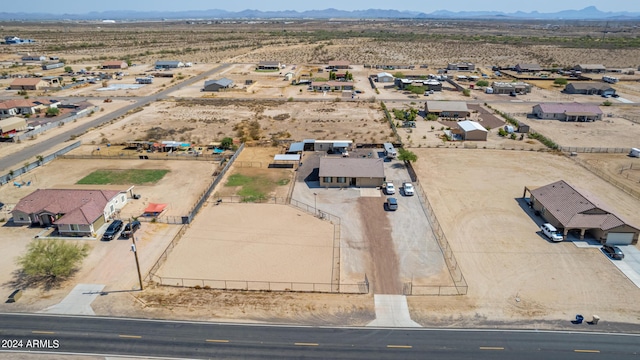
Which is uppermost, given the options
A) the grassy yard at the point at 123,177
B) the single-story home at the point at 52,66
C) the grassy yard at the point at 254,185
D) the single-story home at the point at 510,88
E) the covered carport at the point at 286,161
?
the single-story home at the point at 52,66

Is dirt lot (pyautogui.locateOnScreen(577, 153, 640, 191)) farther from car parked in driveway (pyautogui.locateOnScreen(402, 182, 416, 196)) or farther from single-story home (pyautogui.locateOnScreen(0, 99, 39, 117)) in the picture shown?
single-story home (pyautogui.locateOnScreen(0, 99, 39, 117))

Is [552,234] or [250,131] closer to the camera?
[552,234]

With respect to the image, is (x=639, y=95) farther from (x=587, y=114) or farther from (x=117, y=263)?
(x=117, y=263)

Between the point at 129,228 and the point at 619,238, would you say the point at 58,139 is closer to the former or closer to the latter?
the point at 129,228

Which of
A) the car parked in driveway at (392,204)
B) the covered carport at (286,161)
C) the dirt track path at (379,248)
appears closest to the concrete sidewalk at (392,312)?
the dirt track path at (379,248)

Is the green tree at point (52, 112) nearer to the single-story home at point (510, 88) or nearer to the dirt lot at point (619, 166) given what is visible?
the dirt lot at point (619, 166)

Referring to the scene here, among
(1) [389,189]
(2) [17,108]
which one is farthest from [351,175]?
(2) [17,108]

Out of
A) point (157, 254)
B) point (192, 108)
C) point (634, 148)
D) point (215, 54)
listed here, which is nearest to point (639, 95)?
point (634, 148)
